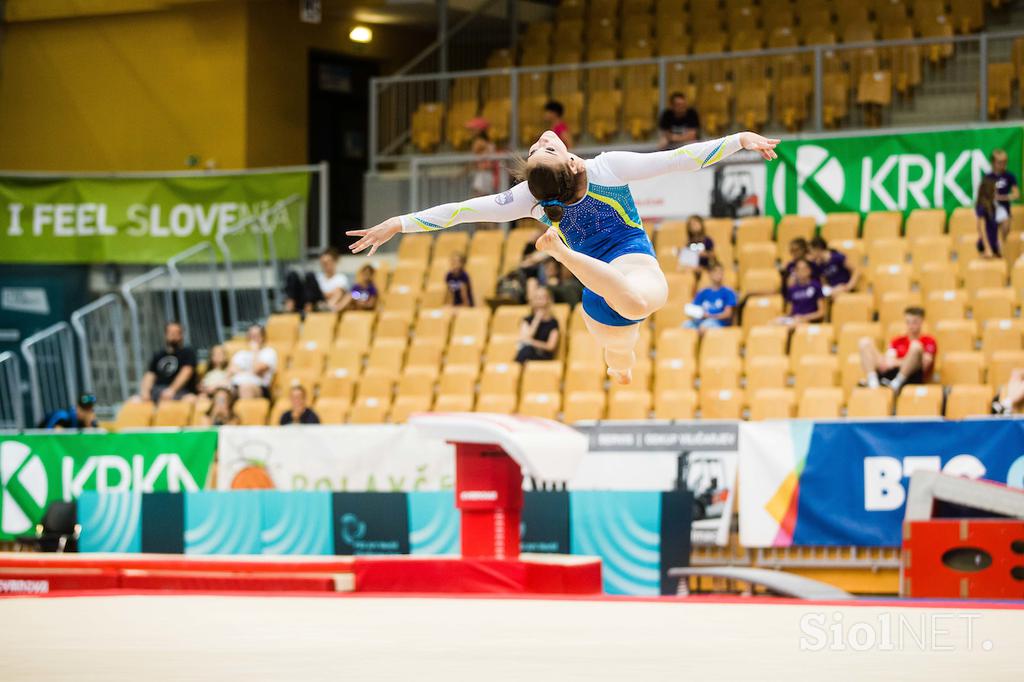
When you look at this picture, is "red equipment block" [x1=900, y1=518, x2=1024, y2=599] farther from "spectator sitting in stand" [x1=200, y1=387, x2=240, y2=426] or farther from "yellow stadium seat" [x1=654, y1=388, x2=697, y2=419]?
"spectator sitting in stand" [x1=200, y1=387, x2=240, y2=426]

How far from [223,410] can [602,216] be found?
8527mm

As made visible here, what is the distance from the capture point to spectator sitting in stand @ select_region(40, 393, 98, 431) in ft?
50.8

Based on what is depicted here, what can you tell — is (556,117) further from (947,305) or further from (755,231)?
(947,305)

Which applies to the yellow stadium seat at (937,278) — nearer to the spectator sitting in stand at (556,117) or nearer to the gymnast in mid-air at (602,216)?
the spectator sitting in stand at (556,117)

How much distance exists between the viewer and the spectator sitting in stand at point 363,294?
16766 mm

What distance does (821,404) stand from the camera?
13.2 m

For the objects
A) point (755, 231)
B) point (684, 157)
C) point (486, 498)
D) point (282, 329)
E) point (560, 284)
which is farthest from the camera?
point (282, 329)

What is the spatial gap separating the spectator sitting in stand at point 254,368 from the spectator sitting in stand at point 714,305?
15.7ft

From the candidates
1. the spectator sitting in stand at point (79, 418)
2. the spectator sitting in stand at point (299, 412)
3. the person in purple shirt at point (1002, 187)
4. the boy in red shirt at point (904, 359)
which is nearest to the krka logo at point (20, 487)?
the spectator sitting in stand at point (79, 418)

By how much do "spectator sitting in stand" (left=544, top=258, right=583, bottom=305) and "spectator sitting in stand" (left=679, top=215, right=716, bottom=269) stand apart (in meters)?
1.19

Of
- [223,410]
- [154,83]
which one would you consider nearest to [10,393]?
[154,83]

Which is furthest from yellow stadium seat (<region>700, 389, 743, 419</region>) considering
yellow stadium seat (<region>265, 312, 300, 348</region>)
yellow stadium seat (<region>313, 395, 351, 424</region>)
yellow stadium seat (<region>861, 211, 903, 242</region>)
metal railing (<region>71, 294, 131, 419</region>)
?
metal railing (<region>71, 294, 131, 419</region>)

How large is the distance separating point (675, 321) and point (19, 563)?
709cm

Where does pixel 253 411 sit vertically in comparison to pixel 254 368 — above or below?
below
